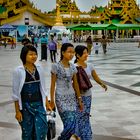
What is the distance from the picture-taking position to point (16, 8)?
71938 mm

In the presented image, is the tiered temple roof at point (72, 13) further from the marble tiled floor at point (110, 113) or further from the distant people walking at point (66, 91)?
the distant people walking at point (66, 91)

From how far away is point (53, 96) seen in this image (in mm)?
5465

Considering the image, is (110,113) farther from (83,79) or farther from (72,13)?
(72,13)

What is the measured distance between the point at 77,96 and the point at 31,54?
891 mm

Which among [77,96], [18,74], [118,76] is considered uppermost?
[18,74]

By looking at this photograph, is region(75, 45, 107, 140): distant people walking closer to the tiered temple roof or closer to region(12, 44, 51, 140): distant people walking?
region(12, 44, 51, 140): distant people walking

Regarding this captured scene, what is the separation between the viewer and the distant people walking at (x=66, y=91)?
5.42m

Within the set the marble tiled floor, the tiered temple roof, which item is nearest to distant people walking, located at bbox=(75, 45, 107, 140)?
the marble tiled floor

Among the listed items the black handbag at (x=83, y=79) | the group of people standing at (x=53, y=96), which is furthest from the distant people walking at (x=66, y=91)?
the black handbag at (x=83, y=79)

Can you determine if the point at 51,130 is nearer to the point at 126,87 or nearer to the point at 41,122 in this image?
the point at 41,122

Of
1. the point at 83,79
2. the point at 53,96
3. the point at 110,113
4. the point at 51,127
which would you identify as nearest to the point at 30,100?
the point at 51,127

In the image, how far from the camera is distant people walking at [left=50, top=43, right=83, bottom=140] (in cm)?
542

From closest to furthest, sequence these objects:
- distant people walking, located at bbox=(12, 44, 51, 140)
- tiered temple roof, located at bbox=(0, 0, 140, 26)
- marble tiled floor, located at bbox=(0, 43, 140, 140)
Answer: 1. distant people walking, located at bbox=(12, 44, 51, 140)
2. marble tiled floor, located at bbox=(0, 43, 140, 140)
3. tiered temple roof, located at bbox=(0, 0, 140, 26)

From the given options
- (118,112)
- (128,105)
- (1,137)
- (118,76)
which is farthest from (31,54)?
(118,76)
